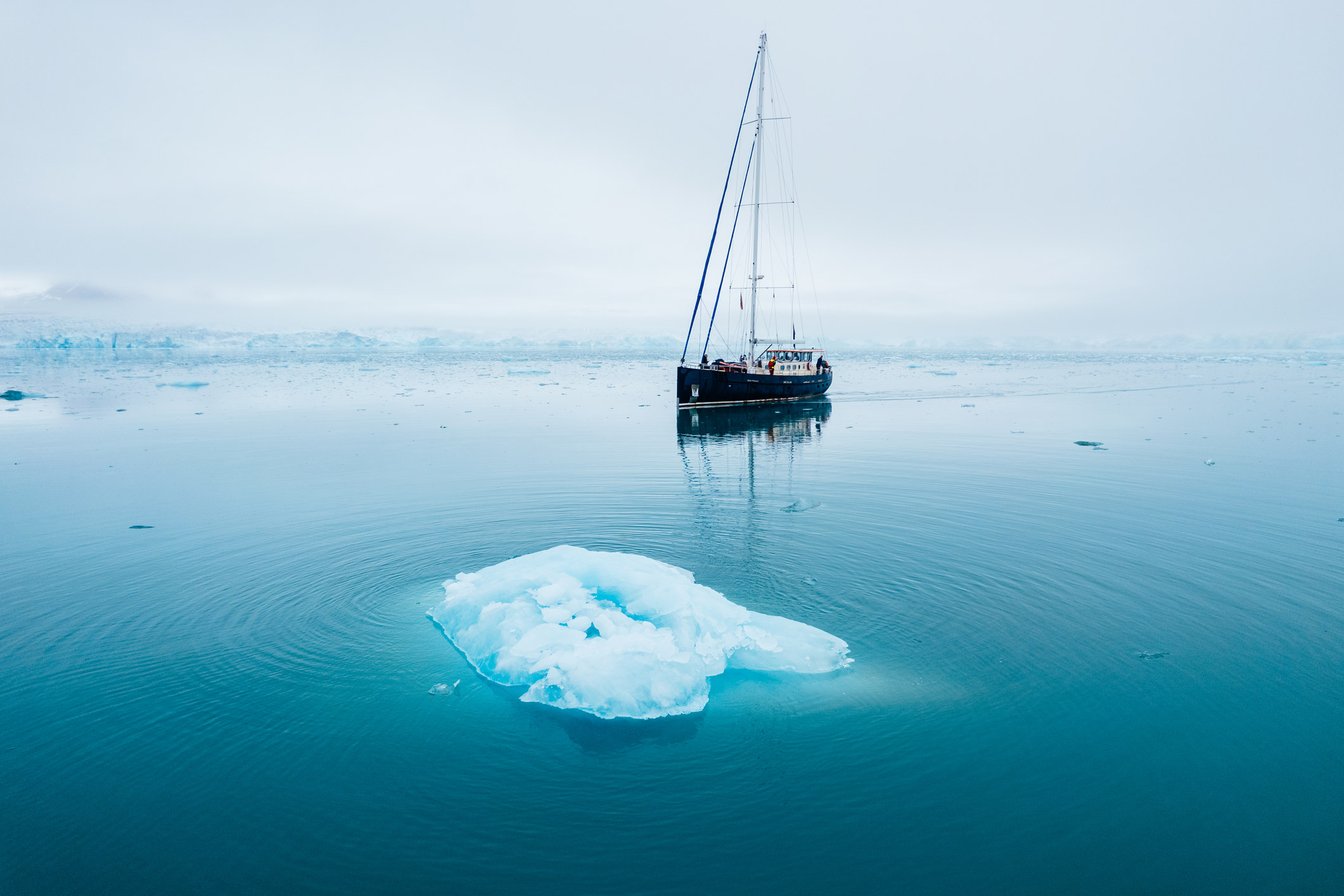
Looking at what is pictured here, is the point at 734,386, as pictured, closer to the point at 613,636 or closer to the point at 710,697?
the point at 613,636

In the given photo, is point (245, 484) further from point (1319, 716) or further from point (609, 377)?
point (609, 377)

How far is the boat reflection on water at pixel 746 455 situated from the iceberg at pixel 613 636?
238 inches

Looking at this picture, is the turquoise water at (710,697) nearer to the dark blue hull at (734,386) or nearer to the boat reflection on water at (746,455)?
the boat reflection on water at (746,455)

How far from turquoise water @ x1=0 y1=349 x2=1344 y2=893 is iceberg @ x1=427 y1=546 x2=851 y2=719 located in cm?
28

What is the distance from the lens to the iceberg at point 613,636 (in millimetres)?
8500

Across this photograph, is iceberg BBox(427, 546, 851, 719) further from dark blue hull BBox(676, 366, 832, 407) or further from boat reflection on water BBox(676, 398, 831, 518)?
dark blue hull BBox(676, 366, 832, 407)

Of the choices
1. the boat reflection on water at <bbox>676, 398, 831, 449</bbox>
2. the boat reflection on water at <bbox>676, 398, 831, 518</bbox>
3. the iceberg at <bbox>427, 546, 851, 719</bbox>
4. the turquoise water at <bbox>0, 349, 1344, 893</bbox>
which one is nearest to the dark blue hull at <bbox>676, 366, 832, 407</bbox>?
the boat reflection on water at <bbox>676, 398, 831, 449</bbox>

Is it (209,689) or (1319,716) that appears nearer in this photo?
(1319,716)

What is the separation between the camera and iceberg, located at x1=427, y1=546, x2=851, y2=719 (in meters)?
8.50

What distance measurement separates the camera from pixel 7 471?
22000mm

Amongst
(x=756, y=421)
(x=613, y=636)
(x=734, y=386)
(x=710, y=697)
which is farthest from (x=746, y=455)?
(x=710, y=697)

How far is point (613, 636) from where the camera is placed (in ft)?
30.3

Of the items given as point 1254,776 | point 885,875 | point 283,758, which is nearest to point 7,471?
point 283,758

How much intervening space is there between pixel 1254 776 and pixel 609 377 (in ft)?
256
